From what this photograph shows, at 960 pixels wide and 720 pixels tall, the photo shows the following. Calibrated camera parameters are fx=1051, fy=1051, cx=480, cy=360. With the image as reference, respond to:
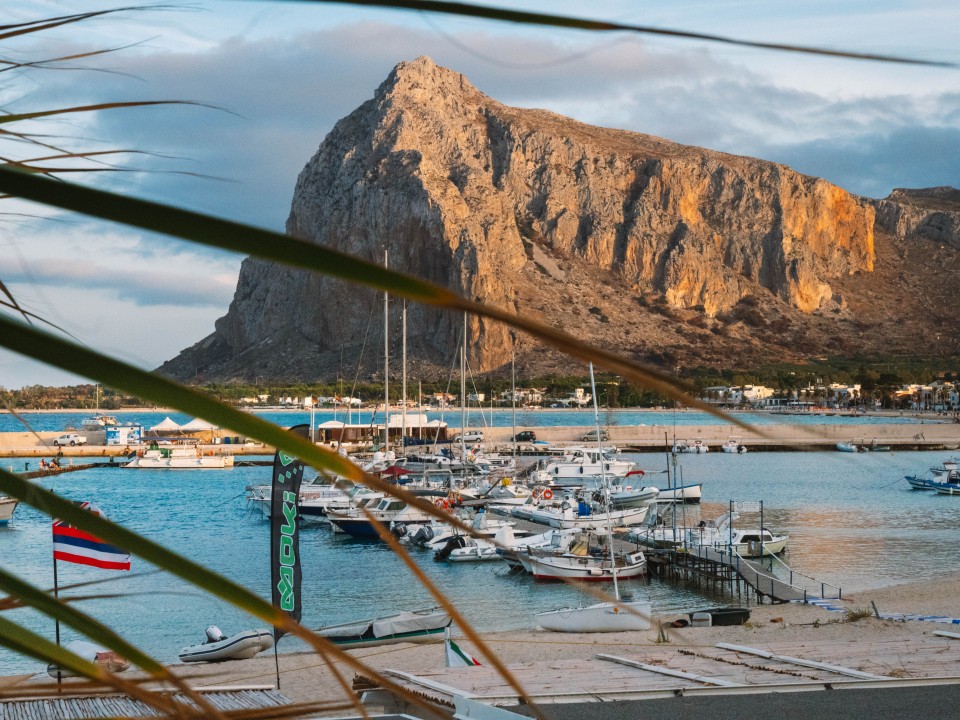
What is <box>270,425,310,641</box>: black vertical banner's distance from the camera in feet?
33.4

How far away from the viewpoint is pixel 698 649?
1148 cm

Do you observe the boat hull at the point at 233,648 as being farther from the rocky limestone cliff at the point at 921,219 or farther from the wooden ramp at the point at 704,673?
the rocky limestone cliff at the point at 921,219

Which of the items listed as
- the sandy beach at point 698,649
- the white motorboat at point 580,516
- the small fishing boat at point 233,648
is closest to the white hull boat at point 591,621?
the sandy beach at point 698,649

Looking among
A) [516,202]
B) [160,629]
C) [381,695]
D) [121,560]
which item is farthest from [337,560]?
[516,202]

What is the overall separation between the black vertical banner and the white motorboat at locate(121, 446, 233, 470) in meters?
55.5

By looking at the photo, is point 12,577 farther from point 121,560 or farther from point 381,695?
point 121,560

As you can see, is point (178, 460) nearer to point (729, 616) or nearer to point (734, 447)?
point (734, 447)

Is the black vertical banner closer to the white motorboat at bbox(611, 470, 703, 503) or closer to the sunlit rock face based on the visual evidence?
the white motorboat at bbox(611, 470, 703, 503)

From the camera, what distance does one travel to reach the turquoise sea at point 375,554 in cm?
2311

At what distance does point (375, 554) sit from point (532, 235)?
12193 centimetres

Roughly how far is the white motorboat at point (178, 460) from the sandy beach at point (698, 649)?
47688 mm

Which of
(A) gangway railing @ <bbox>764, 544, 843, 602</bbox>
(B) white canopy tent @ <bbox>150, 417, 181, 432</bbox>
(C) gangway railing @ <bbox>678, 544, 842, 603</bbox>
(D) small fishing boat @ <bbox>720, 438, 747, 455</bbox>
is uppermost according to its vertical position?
(B) white canopy tent @ <bbox>150, 417, 181, 432</bbox>

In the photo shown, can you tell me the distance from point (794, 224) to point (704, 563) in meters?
149

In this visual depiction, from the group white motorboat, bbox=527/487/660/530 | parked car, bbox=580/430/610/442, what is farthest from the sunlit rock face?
white motorboat, bbox=527/487/660/530
